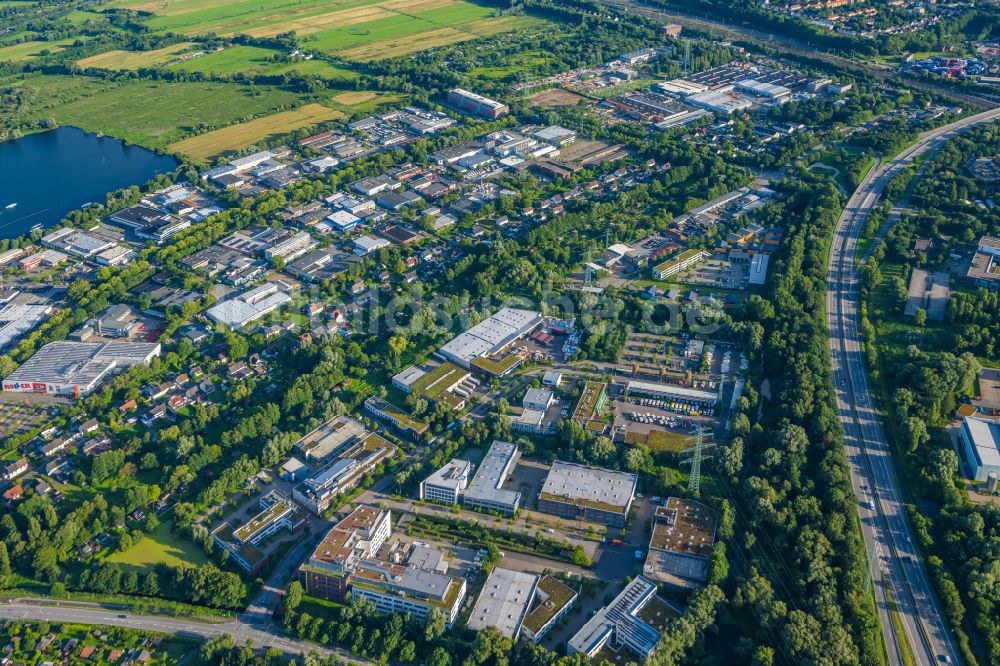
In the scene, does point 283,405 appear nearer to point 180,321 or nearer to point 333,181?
point 180,321

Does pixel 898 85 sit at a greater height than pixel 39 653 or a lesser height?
greater

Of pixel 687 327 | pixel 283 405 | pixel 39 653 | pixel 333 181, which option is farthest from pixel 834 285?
pixel 39 653

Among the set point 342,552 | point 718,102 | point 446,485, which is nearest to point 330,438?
point 446,485

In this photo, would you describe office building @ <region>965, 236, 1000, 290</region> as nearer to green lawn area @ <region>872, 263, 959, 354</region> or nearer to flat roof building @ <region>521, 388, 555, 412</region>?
green lawn area @ <region>872, 263, 959, 354</region>

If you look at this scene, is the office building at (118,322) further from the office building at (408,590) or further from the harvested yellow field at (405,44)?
the harvested yellow field at (405,44)

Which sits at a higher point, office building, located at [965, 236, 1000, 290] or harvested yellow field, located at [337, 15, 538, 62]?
harvested yellow field, located at [337, 15, 538, 62]

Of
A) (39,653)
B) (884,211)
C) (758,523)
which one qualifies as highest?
(884,211)

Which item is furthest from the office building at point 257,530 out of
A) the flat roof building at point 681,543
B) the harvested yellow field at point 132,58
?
the harvested yellow field at point 132,58

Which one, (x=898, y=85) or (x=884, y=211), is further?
(x=898, y=85)

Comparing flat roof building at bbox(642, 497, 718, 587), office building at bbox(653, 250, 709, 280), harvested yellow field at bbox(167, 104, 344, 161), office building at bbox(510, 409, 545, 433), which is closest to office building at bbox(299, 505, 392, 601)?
office building at bbox(510, 409, 545, 433)
